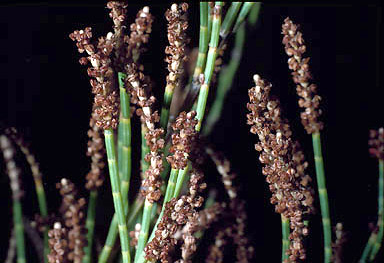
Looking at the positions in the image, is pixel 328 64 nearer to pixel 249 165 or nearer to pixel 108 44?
pixel 249 165

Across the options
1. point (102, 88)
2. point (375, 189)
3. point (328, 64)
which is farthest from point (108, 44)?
point (375, 189)

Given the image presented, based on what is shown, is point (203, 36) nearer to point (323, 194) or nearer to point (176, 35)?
point (176, 35)

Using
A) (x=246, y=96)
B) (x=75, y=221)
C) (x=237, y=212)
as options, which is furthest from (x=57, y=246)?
(x=246, y=96)

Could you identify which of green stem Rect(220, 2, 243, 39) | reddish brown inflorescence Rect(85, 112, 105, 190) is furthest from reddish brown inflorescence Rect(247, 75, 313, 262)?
reddish brown inflorescence Rect(85, 112, 105, 190)

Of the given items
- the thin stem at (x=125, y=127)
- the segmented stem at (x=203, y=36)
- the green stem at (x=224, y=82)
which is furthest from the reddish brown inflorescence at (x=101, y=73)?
the green stem at (x=224, y=82)

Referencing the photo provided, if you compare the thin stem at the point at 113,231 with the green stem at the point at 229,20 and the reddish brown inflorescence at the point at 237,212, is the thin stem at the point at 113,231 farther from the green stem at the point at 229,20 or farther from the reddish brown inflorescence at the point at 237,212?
the green stem at the point at 229,20
